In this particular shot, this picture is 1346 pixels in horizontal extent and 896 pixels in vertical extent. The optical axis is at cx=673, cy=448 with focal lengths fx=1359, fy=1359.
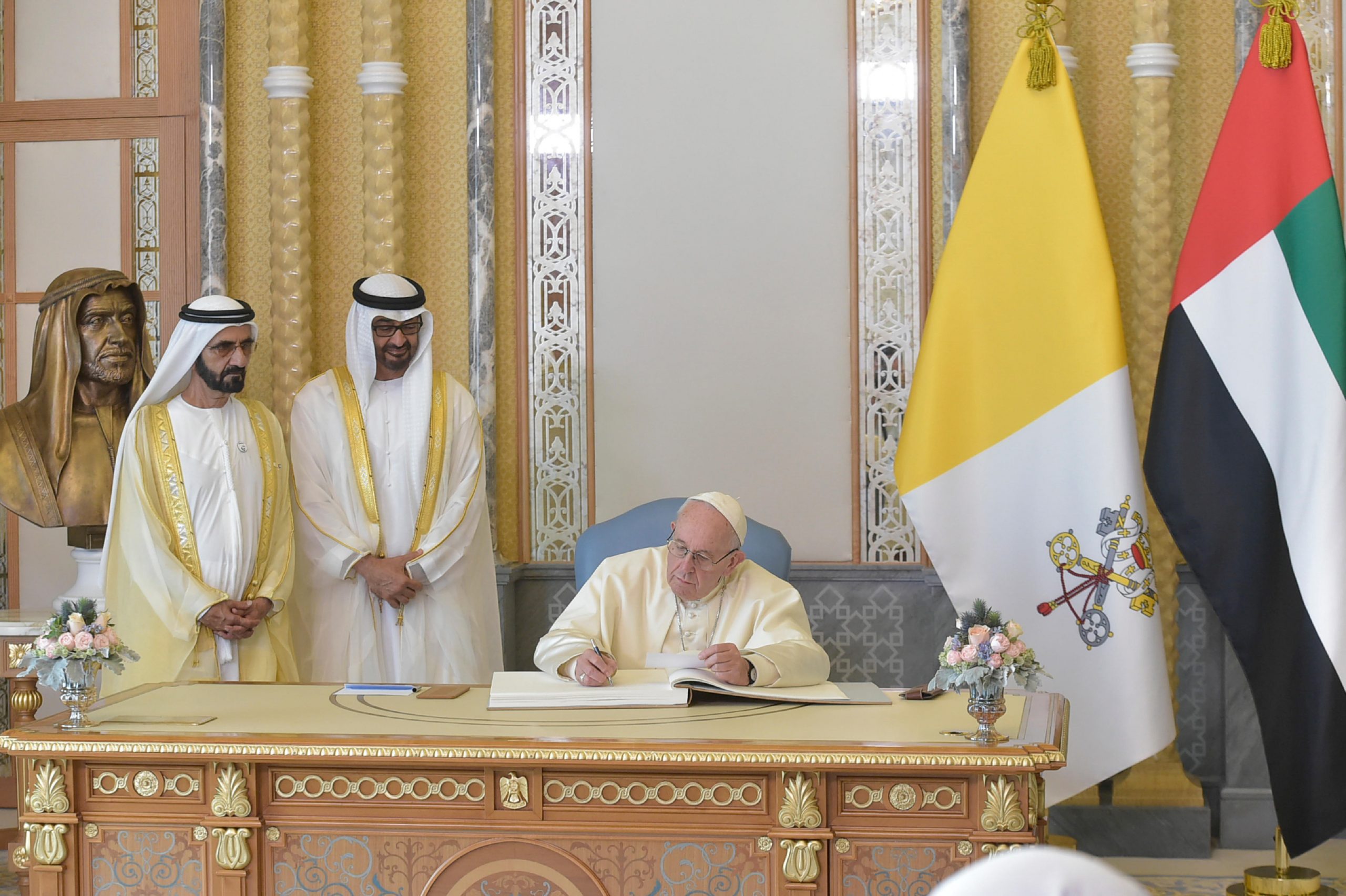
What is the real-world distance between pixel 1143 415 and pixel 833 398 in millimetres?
1071

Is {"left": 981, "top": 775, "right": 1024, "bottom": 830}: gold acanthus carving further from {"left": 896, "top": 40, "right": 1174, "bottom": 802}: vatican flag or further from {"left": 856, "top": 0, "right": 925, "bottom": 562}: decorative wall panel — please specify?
{"left": 856, "top": 0, "right": 925, "bottom": 562}: decorative wall panel

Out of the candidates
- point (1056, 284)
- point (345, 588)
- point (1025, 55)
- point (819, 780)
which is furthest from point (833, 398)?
point (819, 780)

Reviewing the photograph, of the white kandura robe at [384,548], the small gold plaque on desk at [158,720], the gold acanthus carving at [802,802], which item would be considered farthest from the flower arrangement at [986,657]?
the white kandura robe at [384,548]

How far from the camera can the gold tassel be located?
4055mm

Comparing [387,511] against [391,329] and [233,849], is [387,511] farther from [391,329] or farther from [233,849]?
[233,849]

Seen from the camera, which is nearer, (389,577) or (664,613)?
(664,613)

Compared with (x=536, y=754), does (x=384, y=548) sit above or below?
above

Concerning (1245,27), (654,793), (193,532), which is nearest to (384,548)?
(193,532)

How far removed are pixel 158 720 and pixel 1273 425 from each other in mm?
3125

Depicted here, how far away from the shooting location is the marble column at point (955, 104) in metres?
4.73

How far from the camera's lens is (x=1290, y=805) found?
394 centimetres

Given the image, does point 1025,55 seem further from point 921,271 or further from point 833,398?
point 833,398

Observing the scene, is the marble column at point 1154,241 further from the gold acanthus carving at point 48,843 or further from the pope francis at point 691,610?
the gold acanthus carving at point 48,843

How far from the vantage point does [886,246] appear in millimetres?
4859
